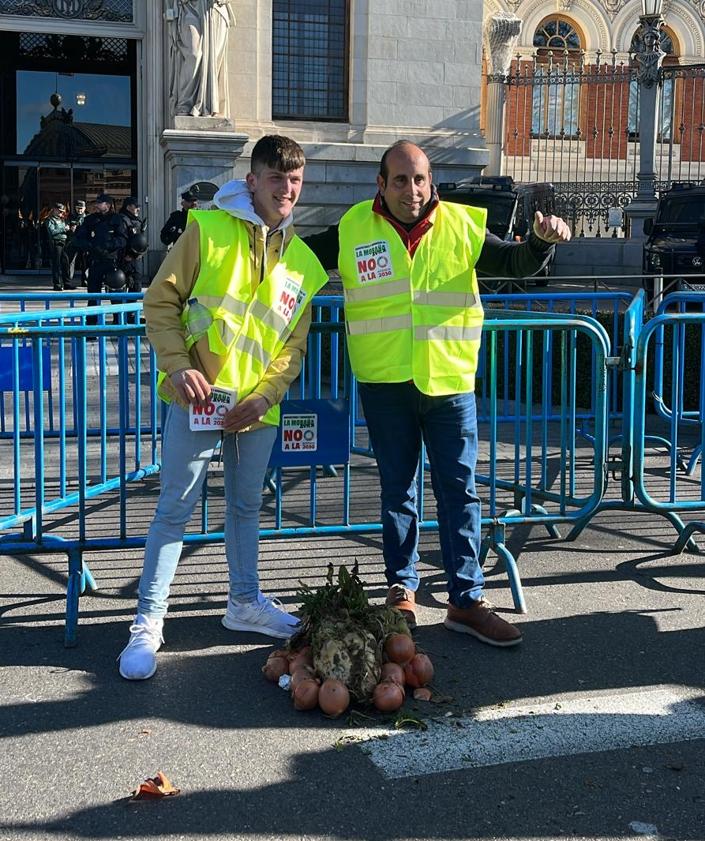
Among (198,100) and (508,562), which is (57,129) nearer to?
(198,100)

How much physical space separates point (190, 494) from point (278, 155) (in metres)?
1.42

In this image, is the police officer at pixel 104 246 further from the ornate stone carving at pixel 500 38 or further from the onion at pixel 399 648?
the ornate stone carving at pixel 500 38

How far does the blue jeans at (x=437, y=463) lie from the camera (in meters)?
5.16

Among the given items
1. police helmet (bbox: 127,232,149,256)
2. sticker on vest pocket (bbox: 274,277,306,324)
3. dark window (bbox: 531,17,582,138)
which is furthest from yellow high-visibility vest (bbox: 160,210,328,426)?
dark window (bbox: 531,17,582,138)

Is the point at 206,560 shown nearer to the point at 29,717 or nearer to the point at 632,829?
the point at 29,717

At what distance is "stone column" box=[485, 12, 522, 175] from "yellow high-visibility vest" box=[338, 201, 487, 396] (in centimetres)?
2586

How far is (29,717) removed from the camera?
14.5 feet

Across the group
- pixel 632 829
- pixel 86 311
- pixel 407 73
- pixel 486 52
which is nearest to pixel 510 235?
pixel 407 73

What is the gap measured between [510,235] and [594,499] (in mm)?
17853

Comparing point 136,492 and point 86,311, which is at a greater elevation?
point 86,311

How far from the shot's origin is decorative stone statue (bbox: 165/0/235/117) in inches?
924

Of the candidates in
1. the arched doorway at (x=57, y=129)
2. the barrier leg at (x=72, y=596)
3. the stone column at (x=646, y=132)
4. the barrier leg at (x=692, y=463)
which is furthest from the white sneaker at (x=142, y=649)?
the arched doorway at (x=57, y=129)

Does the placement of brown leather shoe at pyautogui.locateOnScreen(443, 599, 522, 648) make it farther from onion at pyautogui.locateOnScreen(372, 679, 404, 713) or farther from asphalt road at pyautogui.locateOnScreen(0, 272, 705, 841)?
onion at pyautogui.locateOnScreen(372, 679, 404, 713)

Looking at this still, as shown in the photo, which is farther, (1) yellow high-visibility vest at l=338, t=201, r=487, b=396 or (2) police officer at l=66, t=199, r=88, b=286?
(2) police officer at l=66, t=199, r=88, b=286
